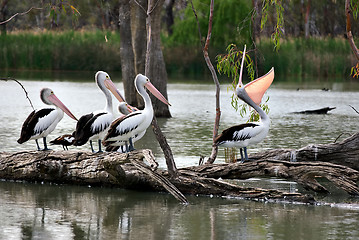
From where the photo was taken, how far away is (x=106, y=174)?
7637mm

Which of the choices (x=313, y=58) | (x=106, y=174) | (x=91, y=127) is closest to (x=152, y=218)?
(x=106, y=174)

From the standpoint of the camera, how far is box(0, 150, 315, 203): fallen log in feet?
23.4

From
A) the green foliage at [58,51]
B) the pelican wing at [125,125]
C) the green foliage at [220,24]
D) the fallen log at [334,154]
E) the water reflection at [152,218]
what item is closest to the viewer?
the water reflection at [152,218]

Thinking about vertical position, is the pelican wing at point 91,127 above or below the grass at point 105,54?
below

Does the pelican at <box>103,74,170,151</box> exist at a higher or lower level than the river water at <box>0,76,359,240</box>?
higher

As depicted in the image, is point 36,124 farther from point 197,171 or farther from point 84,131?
point 197,171

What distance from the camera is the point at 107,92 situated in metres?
8.73

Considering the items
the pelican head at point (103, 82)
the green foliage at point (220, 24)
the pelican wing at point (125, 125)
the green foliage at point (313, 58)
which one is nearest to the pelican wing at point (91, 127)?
the pelican wing at point (125, 125)

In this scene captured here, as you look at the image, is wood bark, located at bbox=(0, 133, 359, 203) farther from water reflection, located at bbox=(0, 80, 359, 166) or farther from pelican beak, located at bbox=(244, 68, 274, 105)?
water reflection, located at bbox=(0, 80, 359, 166)

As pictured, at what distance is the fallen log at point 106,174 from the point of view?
7.13m

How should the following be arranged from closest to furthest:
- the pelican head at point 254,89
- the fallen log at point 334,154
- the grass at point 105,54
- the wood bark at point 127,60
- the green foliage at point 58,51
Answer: the fallen log at point 334,154, the pelican head at point 254,89, the wood bark at point 127,60, the grass at point 105,54, the green foliage at point 58,51

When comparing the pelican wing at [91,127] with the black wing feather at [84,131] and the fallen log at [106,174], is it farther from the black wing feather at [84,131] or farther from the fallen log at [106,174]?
the fallen log at [106,174]

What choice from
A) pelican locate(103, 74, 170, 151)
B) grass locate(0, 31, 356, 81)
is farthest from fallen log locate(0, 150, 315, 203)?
grass locate(0, 31, 356, 81)

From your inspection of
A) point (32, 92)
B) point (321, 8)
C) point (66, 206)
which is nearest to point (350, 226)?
point (66, 206)
